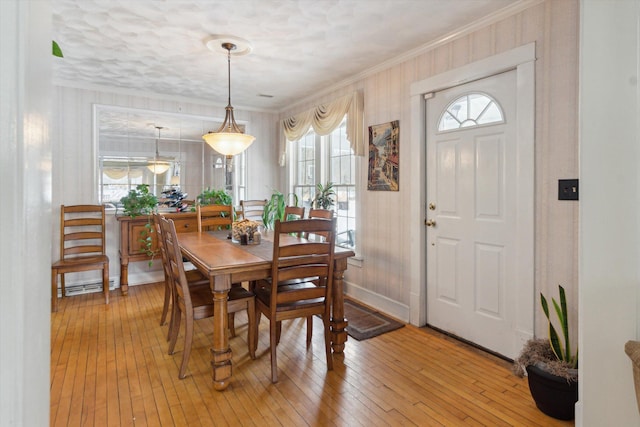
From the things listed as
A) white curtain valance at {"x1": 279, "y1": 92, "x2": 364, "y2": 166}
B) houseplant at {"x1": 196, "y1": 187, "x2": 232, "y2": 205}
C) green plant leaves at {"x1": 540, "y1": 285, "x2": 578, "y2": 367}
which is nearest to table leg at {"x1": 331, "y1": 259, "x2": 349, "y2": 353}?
green plant leaves at {"x1": 540, "y1": 285, "x2": 578, "y2": 367}

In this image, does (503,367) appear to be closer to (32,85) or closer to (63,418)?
(63,418)

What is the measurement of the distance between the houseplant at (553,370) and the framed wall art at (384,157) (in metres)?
1.70

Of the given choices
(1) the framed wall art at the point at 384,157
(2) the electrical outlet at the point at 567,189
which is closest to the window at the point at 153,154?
(1) the framed wall art at the point at 384,157

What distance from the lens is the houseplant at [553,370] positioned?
187 cm

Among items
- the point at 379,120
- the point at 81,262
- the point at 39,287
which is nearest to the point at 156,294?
the point at 81,262

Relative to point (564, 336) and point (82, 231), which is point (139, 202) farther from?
point (564, 336)

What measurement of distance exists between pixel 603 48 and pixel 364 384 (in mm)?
2183

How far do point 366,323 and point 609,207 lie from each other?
2185mm

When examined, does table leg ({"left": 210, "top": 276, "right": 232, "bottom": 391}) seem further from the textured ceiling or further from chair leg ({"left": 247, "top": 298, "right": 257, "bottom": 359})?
the textured ceiling

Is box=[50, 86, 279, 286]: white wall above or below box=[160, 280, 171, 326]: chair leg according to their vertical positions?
above

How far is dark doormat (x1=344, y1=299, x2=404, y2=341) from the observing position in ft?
9.99

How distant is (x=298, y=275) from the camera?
2.29m

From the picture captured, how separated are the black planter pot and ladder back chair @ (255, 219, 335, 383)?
123cm

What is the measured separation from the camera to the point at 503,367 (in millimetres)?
2471
